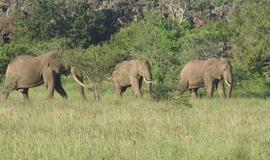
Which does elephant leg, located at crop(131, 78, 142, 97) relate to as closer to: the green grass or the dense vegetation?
the dense vegetation

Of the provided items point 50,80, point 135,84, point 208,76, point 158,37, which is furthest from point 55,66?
point 158,37

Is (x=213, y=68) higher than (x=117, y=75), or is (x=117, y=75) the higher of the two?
(x=213, y=68)

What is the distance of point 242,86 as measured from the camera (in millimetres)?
30453

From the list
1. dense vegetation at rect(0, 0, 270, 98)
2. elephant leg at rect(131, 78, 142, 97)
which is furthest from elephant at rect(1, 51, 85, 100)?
elephant leg at rect(131, 78, 142, 97)

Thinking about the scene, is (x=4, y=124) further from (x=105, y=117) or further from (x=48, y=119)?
(x=105, y=117)

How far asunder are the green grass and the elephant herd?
316 inches

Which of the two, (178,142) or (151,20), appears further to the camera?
(151,20)

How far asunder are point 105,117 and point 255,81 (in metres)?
18.5

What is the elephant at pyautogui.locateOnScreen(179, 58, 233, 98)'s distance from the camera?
25.4 m

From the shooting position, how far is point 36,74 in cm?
2344

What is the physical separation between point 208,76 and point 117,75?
355cm

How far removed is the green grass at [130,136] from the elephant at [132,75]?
32.8 ft

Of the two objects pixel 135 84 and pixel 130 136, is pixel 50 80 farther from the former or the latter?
pixel 130 136

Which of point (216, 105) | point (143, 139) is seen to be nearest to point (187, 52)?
point (216, 105)
